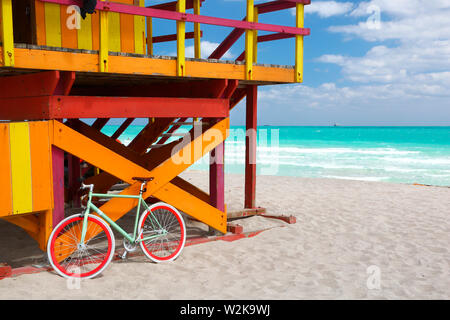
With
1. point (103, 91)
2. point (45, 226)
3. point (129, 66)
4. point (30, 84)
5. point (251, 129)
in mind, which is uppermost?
point (129, 66)

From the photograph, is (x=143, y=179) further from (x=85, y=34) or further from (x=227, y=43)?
(x=227, y=43)

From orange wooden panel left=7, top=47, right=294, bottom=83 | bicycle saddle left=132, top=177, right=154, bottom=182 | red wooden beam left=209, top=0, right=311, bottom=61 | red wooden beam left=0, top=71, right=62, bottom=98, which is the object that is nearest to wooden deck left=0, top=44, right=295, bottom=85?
orange wooden panel left=7, top=47, right=294, bottom=83

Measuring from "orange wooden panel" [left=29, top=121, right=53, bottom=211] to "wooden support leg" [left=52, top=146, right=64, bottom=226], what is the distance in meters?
0.06

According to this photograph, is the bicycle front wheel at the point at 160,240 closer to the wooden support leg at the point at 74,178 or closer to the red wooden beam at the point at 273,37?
the wooden support leg at the point at 74,178

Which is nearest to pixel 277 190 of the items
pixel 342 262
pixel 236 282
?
pixel 342 262

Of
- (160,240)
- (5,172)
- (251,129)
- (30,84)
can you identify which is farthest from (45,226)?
(251,129)

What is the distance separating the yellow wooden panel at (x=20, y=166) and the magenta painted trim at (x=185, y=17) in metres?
1.37

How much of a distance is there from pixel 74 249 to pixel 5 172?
1150mm

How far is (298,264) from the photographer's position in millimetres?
5828

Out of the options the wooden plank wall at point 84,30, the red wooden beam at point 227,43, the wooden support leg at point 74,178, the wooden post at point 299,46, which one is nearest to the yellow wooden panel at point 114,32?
the wooden plank wall at point 84,30

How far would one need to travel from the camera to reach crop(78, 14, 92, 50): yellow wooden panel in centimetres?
595

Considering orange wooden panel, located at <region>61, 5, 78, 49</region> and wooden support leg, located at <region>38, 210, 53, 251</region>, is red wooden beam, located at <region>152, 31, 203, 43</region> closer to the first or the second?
orange wooden panel, located at <region>61, 5, 78, 49</region>
